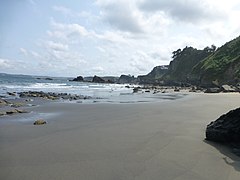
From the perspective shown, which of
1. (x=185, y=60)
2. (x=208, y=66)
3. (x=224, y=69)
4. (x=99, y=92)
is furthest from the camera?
(x=185, y=60)

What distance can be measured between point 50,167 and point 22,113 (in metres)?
11.5

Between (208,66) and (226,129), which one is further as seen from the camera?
(208,66)

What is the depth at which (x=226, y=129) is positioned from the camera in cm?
904

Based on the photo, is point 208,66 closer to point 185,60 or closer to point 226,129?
point 185,60

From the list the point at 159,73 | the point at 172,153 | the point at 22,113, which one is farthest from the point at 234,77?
the point at 159,73

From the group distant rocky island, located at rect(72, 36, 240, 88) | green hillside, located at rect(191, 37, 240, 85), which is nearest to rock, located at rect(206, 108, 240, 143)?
distant rocky island, located at rect(72, 36, 240, 88)

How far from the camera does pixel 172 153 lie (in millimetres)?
7906

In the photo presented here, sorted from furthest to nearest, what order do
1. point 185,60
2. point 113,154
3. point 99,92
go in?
point 185,60
point 99,92
point 113,154

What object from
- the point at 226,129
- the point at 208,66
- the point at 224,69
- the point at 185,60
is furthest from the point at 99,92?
the point at 185,60

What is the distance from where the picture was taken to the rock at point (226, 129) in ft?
29.0

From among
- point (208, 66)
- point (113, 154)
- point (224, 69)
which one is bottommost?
point (113, 154)

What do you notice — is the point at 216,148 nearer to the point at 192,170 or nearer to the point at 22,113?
the point at 192,170

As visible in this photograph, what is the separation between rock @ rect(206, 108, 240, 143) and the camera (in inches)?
348

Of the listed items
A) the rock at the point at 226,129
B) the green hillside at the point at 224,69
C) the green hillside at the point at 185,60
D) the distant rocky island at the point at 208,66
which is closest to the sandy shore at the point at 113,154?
the rock at the point at 226,129
